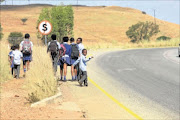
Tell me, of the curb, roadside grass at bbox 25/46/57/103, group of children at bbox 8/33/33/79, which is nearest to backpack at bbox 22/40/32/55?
group of children at bbox 8/33/33/79

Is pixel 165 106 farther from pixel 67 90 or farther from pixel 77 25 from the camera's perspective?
pixel 77 25

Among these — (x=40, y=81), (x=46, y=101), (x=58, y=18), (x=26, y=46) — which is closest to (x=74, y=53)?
(x=26, y=46)

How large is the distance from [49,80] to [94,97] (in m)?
1.51

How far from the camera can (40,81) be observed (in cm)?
1117

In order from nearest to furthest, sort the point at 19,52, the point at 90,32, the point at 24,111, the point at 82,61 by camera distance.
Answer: the point at 24,111 → the point at 82,61 → the point at 19,52 → the point at 90,32

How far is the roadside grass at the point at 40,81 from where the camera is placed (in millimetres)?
10711

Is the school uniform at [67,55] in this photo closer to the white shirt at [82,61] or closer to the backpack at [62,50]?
the backpack at [62,50]

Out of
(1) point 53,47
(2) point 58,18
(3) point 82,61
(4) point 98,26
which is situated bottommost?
(3) point 82,61

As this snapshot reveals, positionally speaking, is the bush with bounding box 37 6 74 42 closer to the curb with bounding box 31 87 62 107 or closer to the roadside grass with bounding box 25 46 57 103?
the roadside grass with bounding box 25 46 57 103

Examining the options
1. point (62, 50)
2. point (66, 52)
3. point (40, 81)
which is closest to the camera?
point (40, 81)

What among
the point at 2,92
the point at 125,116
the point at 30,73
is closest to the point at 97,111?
the point at 125,116

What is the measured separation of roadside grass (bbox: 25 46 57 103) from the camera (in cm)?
1071

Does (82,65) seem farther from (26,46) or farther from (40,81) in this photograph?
(40,81)

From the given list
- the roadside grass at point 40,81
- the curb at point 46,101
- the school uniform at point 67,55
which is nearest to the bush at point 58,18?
the school uniform at point 67,55
